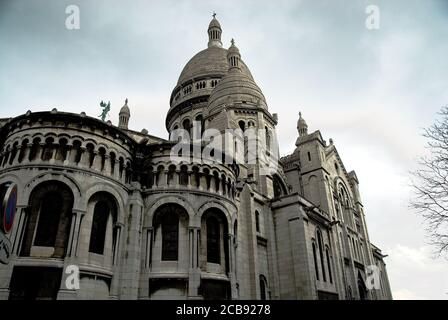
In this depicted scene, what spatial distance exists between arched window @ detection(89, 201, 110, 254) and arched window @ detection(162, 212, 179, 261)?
3199 millimetres

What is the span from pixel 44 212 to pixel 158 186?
5.95 meters

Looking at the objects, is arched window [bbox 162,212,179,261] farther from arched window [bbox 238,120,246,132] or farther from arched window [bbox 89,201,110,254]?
arched window [bbox 238,120,246,132]

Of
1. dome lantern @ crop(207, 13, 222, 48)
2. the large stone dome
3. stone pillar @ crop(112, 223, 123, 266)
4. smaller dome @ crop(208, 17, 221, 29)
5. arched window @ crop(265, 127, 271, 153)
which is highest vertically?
smaller dome @ crop(208, 17, 221, 29)

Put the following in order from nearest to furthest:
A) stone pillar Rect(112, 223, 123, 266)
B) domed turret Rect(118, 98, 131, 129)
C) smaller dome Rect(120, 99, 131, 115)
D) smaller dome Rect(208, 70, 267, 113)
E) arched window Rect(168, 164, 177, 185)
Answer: stone pillar Rect(112, 223, 123, 266) → arched window Rect(168, 164, 177, 185) → smaller dome Rect(208, 70, 267, 113) → domed turret Rect(118, 98, 131, 129) → smaller dome Rect(120, 99, 131, 115)

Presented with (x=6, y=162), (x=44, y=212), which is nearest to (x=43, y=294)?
(x=44, y=212)

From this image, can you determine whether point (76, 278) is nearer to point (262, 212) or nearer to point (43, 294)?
point (43, 294)

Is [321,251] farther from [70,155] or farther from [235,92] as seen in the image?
[70,155]

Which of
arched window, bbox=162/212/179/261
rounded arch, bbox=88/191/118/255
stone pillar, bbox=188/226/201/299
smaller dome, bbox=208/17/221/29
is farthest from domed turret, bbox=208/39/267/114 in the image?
smaller dome, bbox=208/17/221/29

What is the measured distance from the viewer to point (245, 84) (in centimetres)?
3500

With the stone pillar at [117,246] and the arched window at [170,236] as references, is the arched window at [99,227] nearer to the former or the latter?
the stone pillar at [117,246]

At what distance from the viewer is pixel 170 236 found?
18.7 metres

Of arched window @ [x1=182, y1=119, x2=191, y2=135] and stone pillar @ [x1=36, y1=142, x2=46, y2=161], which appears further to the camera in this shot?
arched window @ [x1=182, y1=119, x2=191, y2=135]

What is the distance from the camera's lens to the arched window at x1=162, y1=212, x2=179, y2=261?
18.2m

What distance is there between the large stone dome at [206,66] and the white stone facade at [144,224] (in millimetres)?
18390
